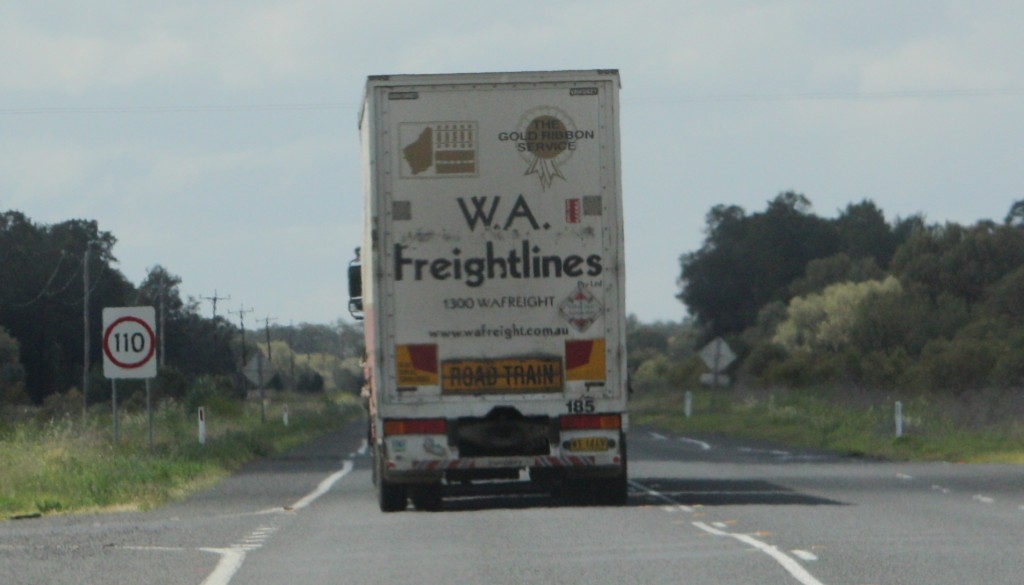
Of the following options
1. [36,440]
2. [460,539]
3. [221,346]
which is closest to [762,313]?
[221,346]

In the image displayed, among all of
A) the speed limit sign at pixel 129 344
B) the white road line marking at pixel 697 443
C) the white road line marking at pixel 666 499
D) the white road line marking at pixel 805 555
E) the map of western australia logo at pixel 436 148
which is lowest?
the white road line marking at pixel 697 443

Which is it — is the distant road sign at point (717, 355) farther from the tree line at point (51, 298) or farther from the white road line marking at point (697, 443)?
the tree line at point (51, 298)

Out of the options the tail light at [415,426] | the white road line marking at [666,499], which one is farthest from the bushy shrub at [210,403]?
the tail light at [415,426]

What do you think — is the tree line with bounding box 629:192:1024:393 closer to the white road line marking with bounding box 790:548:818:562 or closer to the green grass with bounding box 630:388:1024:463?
the green grass with bounding box 630:388:1024:463

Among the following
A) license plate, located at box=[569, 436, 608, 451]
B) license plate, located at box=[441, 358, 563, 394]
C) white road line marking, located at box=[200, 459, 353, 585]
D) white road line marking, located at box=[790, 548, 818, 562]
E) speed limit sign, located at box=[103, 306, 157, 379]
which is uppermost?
speed limit sign, located at box=[103, 306, 157, 379]

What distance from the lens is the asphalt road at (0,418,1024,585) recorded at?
1217 centimetres

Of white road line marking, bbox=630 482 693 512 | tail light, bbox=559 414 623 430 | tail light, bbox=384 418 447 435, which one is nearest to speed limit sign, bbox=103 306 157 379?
white road line marking, bbox=630 482 693 512

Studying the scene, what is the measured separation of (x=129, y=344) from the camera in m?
27.4

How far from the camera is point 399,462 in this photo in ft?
59.6

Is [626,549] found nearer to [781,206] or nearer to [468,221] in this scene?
[468,221]

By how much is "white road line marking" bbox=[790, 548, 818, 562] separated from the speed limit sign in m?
15.7

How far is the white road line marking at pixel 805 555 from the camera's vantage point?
12773 millimetres

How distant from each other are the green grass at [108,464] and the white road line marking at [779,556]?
8.61 metres

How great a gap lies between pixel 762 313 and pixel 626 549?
364 feet
